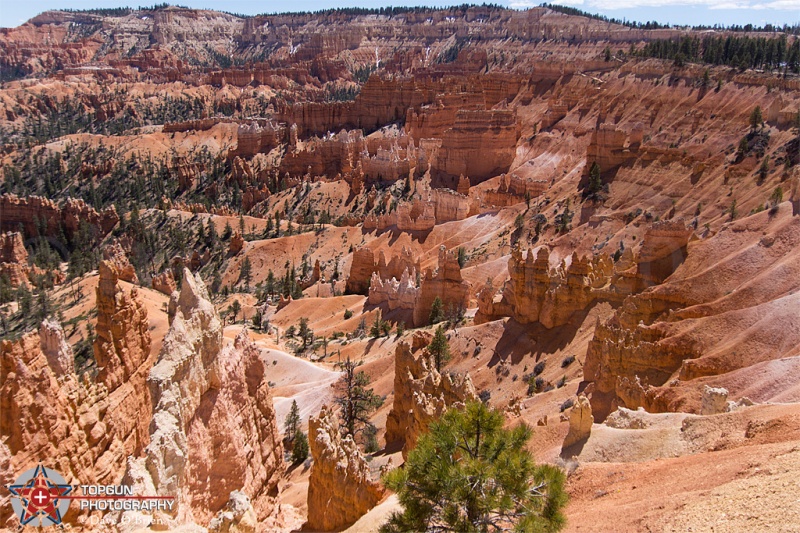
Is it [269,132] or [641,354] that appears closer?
[641,354]

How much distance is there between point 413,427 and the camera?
878 inches

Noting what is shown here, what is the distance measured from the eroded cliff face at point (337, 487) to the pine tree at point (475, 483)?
5.61 meters

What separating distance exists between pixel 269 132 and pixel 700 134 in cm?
7589

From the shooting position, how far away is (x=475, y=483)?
10.4m

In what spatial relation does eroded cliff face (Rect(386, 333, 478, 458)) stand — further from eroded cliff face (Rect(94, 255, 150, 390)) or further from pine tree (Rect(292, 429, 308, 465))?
eroded cliff face (Rect(94, 255, 150, 390))

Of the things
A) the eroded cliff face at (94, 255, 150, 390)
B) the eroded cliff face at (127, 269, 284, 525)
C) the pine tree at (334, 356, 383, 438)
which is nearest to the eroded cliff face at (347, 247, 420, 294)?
the pine tree at (334, 356, 383, 438)

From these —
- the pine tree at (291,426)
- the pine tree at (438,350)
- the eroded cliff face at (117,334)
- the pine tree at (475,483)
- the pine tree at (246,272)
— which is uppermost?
the pine tree at (475,483)

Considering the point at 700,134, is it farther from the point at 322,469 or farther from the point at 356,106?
the point at 356,106

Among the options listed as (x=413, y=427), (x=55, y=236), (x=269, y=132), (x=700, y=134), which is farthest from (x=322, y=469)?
(x=269, y=132)

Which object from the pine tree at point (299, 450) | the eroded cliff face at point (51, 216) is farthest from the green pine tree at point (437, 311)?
the eroded cliff face at point (51, 216)

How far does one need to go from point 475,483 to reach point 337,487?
770 cm

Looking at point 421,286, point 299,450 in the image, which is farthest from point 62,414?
point 421,286

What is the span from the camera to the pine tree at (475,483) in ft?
34.6

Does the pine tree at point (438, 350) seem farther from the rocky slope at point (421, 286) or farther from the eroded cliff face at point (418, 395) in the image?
the eroded cliff face at point (418, 395)
